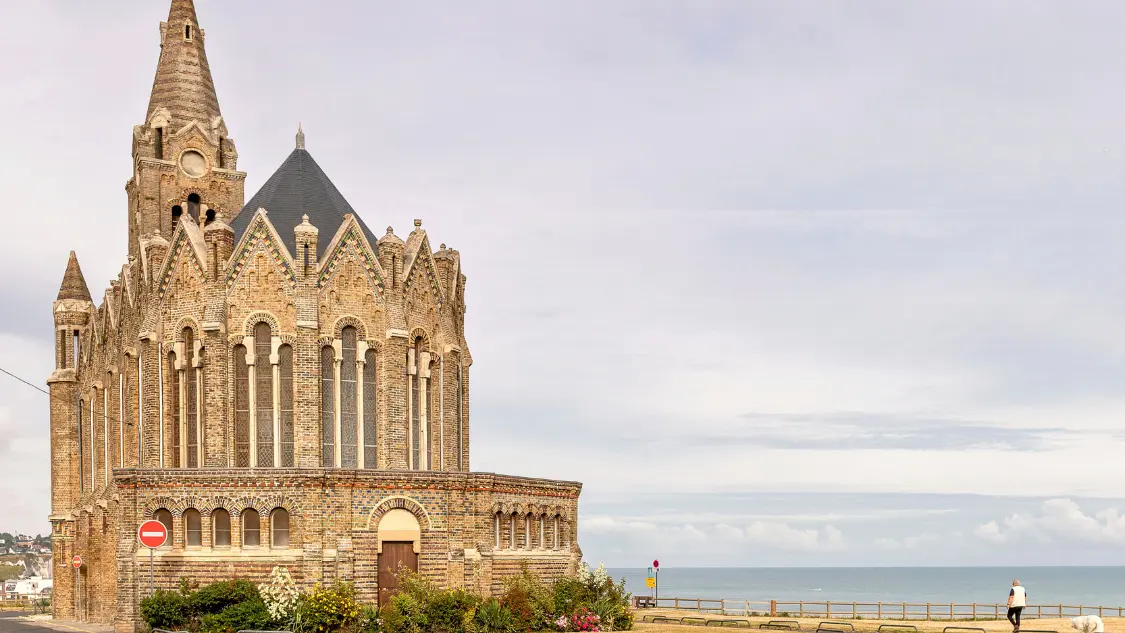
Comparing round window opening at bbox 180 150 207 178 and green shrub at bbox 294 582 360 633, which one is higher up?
round window opening at bbox 180 150 207 178

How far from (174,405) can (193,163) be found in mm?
13600

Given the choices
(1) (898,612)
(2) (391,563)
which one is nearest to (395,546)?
(2) (391,563)

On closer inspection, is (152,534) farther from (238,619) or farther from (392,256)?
(392,256)

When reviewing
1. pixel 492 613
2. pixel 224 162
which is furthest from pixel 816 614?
pixel 224 162

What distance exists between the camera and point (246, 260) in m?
45.0

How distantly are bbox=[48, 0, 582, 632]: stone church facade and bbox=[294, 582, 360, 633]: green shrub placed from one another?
61.9 inches

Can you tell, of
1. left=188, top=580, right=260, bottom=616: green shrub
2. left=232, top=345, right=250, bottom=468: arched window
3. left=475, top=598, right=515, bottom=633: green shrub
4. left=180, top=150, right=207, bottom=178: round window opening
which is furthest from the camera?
left=180, top=150, right=207, bottom=178: round window opening

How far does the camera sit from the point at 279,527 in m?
39.9

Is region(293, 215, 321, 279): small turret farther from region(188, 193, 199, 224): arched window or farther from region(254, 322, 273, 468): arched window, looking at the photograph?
region(188, 193, 199, 224): arched window

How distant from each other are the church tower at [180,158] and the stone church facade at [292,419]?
315 millimetres

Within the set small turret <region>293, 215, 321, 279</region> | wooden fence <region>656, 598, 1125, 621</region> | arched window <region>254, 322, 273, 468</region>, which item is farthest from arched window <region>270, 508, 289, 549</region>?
wooden fence <region>656, 598, 1125, 621</region>

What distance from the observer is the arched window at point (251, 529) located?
130 ft

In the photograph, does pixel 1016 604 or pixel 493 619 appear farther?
pixel 493 619

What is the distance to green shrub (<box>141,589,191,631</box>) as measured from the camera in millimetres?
37344
